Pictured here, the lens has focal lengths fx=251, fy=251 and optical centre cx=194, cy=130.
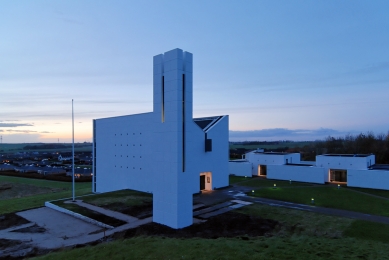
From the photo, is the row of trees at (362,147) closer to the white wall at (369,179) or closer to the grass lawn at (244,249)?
the white wall at (369,179)

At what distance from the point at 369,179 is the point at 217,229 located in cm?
2588

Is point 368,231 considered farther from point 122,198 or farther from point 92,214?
point 122,198

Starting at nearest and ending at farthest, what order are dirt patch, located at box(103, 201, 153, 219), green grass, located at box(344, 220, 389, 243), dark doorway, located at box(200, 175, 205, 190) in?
1. green grass, located at box(344, 220, 389, 243)
2. dirt patch, located at box(103, 201, 153, 219)
3. dark doorway, located at box(200, 175, 205, 190)

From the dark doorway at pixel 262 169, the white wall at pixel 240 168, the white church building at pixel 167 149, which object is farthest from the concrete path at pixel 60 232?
the dark doorway at pixel 262 169

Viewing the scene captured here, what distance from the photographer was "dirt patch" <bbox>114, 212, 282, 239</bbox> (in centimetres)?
1593

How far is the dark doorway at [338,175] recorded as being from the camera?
36.8 metres

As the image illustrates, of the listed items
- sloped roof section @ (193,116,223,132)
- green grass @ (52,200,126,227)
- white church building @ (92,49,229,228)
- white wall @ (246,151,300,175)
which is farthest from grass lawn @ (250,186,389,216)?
green grass @ (52,200,126,227)

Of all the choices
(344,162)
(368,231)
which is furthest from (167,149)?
(344,162)

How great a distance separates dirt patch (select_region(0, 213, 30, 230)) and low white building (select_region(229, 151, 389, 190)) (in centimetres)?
3258

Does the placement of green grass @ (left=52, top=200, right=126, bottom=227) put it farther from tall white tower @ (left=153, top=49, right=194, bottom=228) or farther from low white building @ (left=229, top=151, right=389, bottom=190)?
low white building @ (left=229, top=151, right=389, bottom=190)

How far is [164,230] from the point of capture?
55.2 feet

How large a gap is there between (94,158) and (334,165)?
36.1m

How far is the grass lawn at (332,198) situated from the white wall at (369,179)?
3.24 metres

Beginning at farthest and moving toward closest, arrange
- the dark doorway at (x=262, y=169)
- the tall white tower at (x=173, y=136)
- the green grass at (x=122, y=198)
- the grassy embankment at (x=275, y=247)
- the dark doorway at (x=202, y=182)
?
the dark doorway at (x=262, y=169) < the dark doorway at (x=202, y=182) < the green grass at (x=122, y=198) < the tall white tower at (x=173, y=136) < the grassy embankment at (x=275, y=247)
